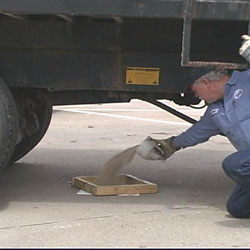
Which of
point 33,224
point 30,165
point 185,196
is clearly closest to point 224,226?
point 185,196

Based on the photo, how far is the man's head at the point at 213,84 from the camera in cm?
489

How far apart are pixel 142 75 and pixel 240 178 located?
3.56 feet

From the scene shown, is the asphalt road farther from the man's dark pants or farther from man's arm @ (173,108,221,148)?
Result: man's arm @ (173,108,221,148)

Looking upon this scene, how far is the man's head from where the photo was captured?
489 cm

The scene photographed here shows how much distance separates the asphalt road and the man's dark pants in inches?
3.4

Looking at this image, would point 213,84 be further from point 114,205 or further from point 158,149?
point 114,205

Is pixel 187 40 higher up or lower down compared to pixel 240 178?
higher up

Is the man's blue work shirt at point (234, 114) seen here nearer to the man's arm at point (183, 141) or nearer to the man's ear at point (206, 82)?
the man's arm at point (183, 141)

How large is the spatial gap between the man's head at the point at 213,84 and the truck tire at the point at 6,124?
1.38m

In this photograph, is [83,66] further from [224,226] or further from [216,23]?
[224,226]

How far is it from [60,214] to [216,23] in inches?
72.9

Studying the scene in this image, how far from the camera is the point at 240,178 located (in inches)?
183

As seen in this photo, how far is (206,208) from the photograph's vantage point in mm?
5309

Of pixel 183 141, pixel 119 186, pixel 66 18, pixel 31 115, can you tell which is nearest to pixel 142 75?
pixel 183 141
